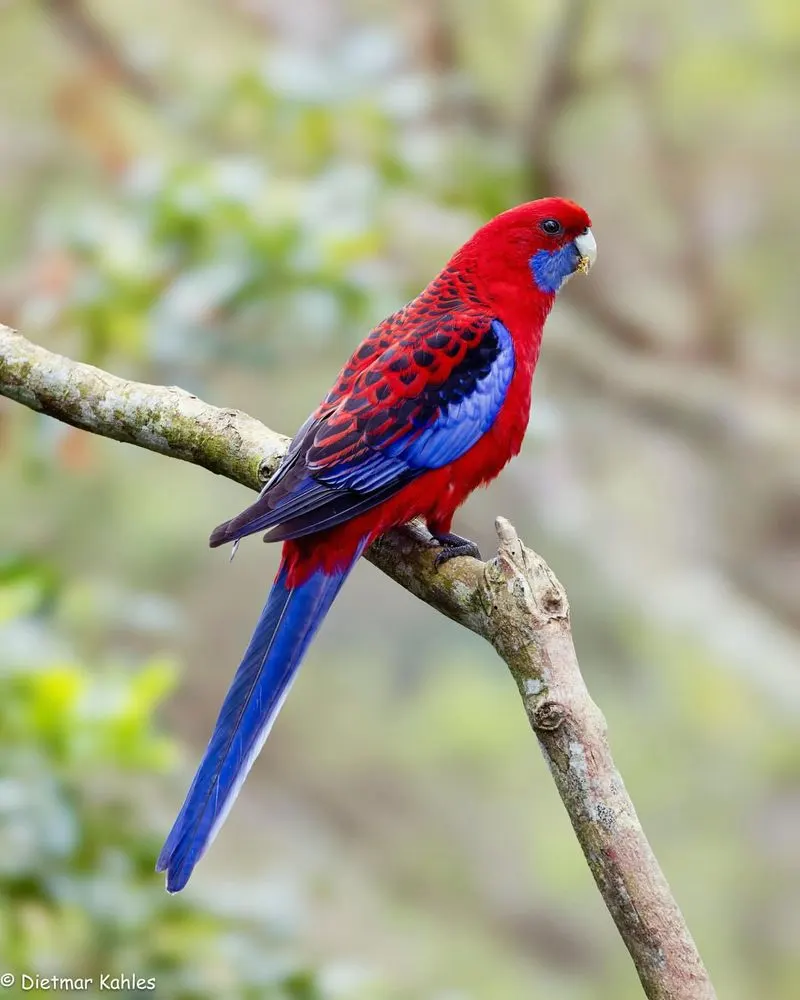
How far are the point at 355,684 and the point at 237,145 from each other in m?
2.82

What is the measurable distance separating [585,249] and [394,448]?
890mm

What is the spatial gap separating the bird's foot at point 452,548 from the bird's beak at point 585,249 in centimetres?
92

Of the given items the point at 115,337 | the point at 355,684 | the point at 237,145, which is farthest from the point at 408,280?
the point at 355,684

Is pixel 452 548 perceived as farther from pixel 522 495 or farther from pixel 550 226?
pixel 522 495

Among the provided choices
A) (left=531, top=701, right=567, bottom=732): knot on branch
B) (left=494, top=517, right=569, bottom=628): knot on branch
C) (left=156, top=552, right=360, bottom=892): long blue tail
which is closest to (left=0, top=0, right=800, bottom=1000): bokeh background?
(left=156, top=552, right=360, bottom=892): long blue tail

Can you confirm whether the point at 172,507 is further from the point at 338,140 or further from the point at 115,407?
the point at 115,407

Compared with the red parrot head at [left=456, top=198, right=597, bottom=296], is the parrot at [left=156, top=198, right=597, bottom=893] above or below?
below

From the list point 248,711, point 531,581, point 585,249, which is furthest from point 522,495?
point 531,581

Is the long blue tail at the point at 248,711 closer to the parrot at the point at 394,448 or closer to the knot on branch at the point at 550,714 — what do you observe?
the parrot at the point at 394,448

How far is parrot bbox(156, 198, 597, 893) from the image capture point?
2373 mm

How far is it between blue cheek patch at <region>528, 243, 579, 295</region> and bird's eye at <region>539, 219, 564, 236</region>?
0.05m

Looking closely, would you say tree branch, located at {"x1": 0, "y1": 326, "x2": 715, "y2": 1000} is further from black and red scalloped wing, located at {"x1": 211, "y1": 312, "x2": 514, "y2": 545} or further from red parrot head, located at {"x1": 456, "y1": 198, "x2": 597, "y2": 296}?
red parrot head, located at {"x1": 456, "y1": 198, "x2": 597, "y2": 296}

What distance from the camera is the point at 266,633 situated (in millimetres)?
2482

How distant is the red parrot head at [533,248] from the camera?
3160mm
